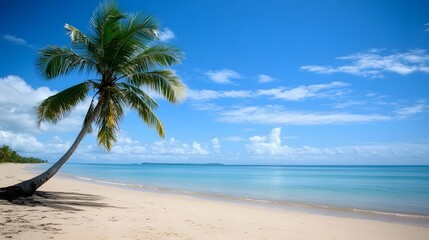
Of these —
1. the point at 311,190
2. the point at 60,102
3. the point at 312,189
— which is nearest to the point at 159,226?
the point at 60,102

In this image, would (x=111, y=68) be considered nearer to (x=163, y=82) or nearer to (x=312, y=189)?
(x=163, y=82)

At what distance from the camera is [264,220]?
355 inches

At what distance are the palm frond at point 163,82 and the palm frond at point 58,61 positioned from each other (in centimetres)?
177

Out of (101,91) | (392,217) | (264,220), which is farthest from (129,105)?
(392,217)

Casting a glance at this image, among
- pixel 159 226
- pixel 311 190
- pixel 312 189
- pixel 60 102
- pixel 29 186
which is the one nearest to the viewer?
pixel 159 226

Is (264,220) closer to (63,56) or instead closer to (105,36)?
(105,36)

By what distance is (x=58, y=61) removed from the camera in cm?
1090

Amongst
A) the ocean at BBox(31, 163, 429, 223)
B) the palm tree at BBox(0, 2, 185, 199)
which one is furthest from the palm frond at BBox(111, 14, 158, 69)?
the ocean at BBox(31, 163, 429, 223)

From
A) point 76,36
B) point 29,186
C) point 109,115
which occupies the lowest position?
point 29,186

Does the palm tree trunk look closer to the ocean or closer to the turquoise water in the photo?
the ocean

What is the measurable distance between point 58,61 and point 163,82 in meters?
3.82

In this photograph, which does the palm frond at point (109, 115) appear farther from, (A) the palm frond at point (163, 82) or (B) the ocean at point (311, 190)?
(B) the ocean at point (311, 190)

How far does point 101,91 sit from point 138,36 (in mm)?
2424

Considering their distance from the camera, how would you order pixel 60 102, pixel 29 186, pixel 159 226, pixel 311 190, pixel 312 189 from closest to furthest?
pixel 159 226
pixel 29 186
pixel 60 102
pixel 311 190
pixel 312 189
